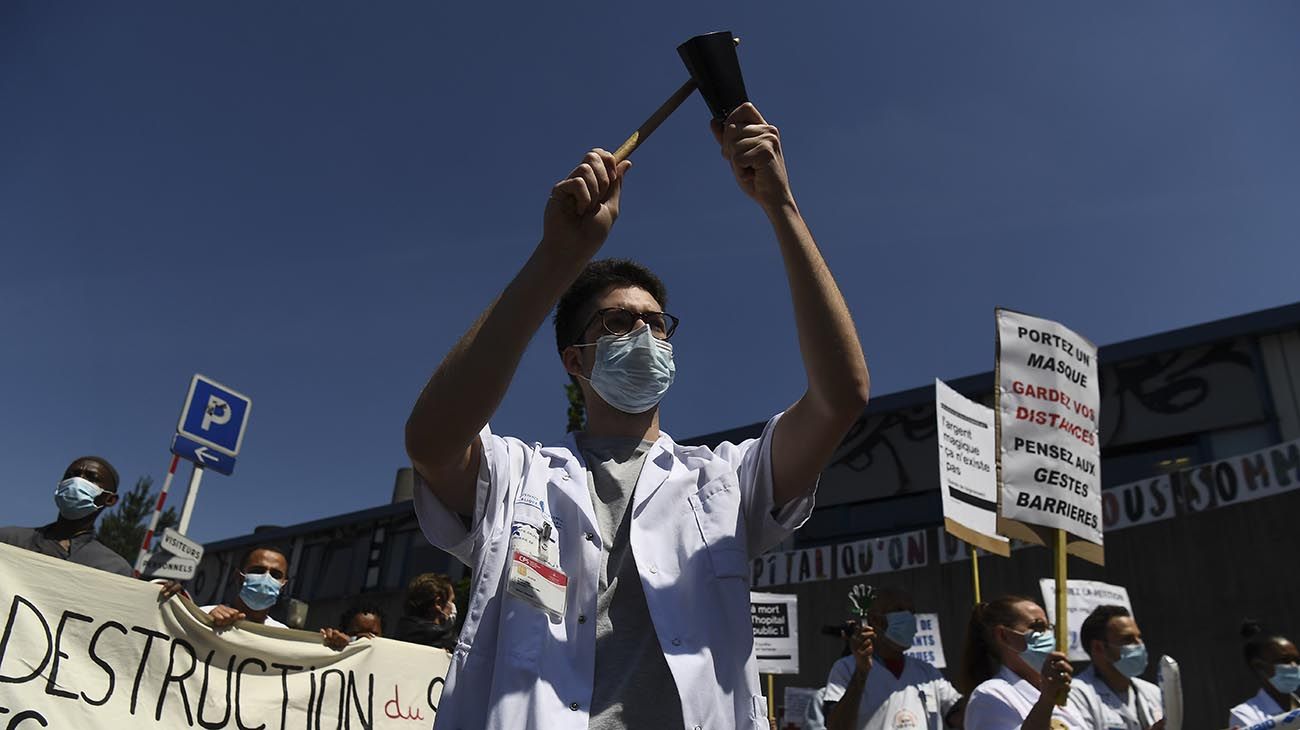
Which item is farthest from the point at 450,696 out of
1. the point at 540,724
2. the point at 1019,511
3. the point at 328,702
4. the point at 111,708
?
the point at 328,702

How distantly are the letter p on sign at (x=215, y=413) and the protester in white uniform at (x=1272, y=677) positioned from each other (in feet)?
26.7

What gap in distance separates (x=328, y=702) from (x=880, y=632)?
347 cm

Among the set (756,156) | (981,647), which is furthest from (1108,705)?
(756,156)

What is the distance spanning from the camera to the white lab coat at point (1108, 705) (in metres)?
4.91

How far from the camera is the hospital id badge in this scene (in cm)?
154

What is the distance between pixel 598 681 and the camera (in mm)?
1547

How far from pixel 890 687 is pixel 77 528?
192 inches

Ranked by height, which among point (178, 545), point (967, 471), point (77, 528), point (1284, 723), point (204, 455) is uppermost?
point (967, 471)

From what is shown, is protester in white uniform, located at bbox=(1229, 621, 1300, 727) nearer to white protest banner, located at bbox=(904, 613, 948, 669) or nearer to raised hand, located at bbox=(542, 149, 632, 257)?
white protest banner, located at bbox=(904, 613, 948, 669)

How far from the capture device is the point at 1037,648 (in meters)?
4.52

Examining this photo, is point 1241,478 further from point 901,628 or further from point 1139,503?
point 901,628

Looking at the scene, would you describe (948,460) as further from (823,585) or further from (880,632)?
(823,585)

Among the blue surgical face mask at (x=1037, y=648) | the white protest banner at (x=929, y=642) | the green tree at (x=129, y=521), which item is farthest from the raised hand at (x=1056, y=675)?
the green tree at (x=129, y=521)

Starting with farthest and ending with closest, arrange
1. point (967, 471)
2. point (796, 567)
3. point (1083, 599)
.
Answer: point (796, 567), point (967, 471), point (1083, 599)
